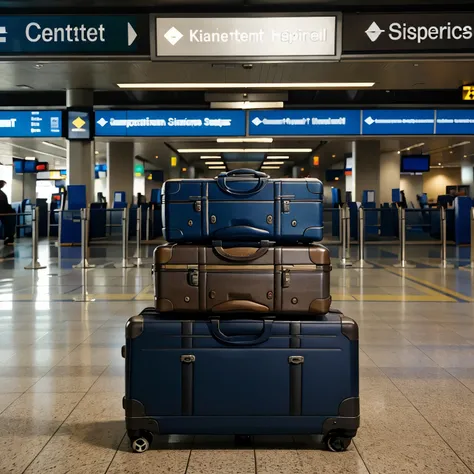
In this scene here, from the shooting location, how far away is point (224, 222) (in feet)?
10.5

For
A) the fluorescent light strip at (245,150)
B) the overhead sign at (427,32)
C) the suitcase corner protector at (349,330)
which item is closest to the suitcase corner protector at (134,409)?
the suitcase corner protector at (349,330)

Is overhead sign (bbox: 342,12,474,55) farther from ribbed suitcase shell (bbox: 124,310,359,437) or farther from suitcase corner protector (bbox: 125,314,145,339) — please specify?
suitcase corner protector (bbox: 125,314,145,339)

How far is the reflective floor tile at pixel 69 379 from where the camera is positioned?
403 cm

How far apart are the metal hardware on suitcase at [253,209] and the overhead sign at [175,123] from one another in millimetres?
10402

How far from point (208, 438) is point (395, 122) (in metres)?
10.8

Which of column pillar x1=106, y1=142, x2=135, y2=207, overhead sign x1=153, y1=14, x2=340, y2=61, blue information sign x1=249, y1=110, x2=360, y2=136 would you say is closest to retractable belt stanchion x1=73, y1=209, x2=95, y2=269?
blue information sign x1=249, y1=110, x2=360, y2=136

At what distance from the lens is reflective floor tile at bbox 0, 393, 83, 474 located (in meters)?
2.92

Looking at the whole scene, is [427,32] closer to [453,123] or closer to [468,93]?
[468,93]

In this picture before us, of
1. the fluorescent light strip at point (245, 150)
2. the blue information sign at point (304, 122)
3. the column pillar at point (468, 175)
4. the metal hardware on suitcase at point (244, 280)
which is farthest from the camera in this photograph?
the column pillar at point (468, 175)

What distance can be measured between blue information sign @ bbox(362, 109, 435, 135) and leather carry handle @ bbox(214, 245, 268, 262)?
34.3ft

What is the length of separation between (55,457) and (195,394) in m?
0.69

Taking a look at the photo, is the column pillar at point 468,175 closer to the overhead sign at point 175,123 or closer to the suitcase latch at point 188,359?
the overhead sign at point 175,123

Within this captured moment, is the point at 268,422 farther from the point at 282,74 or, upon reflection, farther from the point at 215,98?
the point at 215,98

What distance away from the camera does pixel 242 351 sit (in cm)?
305
